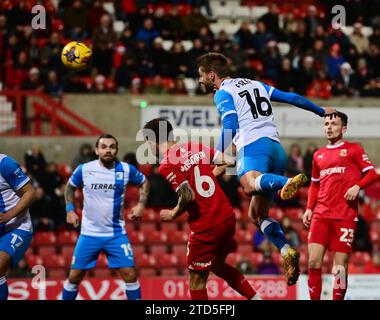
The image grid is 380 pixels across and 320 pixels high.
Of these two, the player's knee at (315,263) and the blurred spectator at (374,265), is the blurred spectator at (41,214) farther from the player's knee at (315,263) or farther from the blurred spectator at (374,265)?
the player's knee at (315,263)

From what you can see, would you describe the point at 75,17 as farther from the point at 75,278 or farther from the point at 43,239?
the point at 75,278

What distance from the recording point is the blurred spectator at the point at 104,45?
58.3 ft

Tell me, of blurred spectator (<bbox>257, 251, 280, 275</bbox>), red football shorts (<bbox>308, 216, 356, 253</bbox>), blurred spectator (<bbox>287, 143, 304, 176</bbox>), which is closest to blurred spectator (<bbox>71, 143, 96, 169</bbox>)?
blurred spectator (<bbox>257, 251, 280, 275</bbox>)

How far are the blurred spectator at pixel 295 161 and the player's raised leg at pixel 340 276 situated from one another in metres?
7.14

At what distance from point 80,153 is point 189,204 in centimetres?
826

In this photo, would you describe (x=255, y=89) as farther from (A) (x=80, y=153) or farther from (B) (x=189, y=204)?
(A) (x=80, y=153)

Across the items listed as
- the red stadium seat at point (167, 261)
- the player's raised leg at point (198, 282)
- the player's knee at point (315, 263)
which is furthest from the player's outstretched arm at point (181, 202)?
the red stadium seat at point (167, 261)

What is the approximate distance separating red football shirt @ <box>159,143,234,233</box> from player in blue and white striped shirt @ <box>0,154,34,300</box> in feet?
4.79

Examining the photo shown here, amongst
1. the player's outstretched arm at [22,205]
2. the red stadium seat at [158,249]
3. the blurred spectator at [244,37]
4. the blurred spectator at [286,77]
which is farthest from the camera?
the blurred spectator at [244,37]

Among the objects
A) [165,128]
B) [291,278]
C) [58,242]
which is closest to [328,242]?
[291,278]

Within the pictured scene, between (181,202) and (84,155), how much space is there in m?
8.36

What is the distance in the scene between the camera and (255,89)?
28.0 feet

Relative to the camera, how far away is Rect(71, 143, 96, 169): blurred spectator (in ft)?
51.8

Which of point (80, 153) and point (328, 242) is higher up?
point (80, 153)
